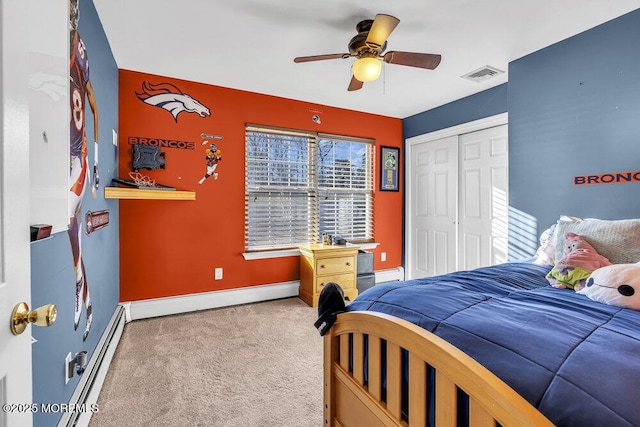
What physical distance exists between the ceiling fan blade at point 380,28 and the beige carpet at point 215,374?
224cm

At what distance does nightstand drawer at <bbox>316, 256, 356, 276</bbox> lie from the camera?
3.31 m

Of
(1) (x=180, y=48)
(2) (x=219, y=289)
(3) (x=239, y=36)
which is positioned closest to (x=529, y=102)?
(3) (x=239, y=36)

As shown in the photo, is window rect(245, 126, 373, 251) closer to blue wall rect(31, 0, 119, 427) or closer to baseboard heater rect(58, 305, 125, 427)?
blue wall rect(31, 0, 119, 427)

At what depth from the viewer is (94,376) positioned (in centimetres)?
177

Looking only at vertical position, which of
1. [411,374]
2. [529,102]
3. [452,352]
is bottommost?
[411,374]

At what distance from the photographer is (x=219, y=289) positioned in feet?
10.7

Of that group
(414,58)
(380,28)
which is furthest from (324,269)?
(380,28)

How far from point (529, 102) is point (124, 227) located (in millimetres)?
3812

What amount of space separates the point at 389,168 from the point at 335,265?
5.61ft

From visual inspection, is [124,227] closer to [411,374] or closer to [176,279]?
[176,279]

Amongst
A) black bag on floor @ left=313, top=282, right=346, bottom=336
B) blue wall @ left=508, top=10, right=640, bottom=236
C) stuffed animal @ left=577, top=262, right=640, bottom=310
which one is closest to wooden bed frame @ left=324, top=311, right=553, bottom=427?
black bag on floor @ left=313, top=282, right=346, bottom=336

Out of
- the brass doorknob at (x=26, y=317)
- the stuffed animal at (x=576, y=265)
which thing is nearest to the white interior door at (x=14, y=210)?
the brass doorknob at (x=26, y=317)

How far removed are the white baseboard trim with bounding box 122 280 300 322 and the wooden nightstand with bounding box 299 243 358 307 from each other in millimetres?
262

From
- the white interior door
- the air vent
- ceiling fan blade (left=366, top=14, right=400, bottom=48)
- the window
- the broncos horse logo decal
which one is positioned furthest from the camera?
the window
